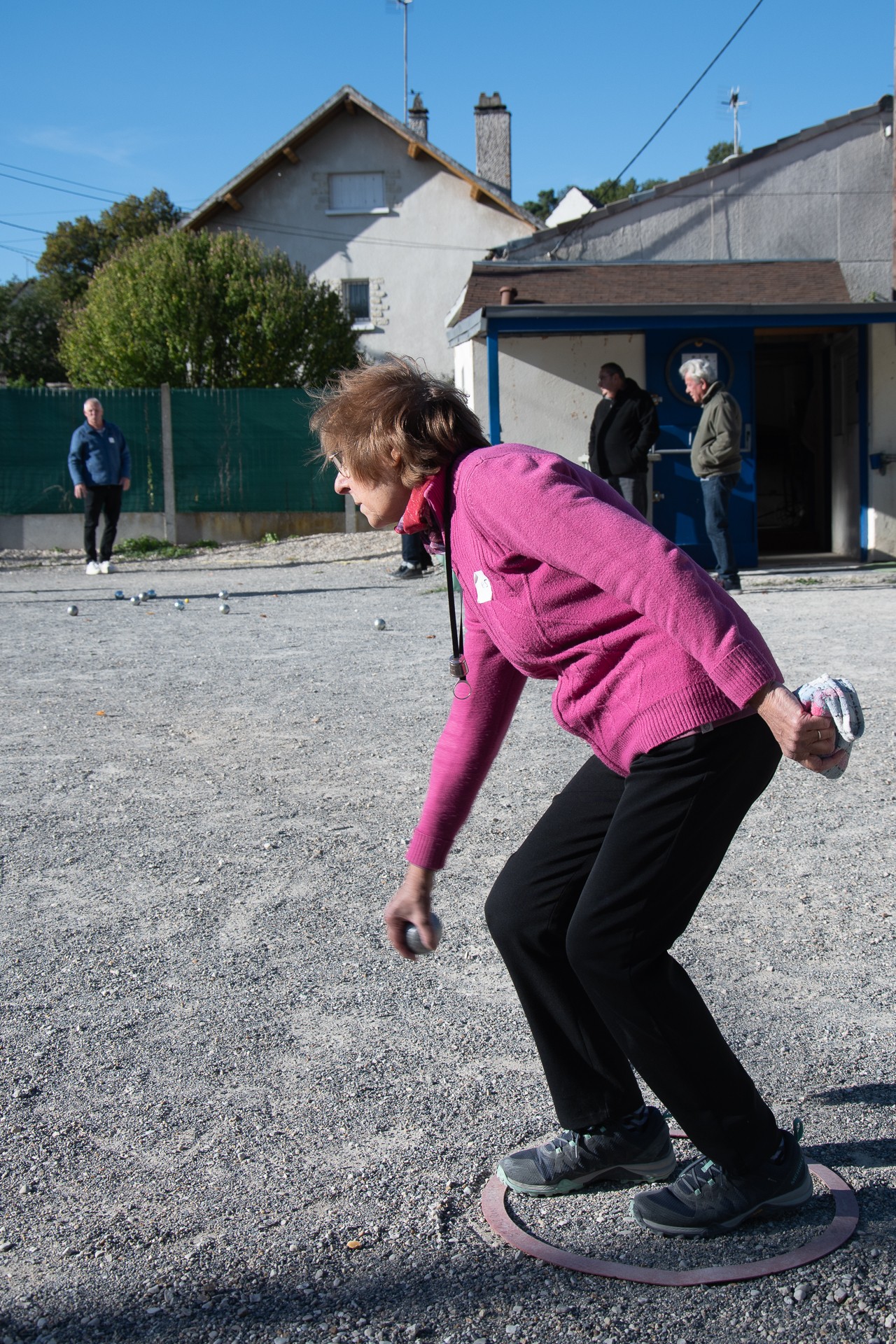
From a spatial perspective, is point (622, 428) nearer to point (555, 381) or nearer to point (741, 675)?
point (555, 381)

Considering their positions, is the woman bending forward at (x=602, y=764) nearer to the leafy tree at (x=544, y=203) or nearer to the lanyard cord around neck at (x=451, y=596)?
the lanyard cord around neck at (x=451, y=596)

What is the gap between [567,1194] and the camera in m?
2.45

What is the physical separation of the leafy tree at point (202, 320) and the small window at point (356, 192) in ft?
21.6

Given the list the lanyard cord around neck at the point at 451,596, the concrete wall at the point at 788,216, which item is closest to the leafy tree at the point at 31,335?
the concrete wall at the point at 788,216

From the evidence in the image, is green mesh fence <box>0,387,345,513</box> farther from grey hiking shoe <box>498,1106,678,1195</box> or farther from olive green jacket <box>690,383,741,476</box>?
grey hiking shoe <box>498,1106,678,1195</box>

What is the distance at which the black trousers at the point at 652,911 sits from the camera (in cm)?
207

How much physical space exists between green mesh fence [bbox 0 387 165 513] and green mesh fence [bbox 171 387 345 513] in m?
0.50

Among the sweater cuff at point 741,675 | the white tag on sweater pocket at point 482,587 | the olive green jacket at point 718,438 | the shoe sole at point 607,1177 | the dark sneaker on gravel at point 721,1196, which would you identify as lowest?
the shoe sole at point 607,1177

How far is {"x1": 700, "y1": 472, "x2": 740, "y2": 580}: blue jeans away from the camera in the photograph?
10.9 meters

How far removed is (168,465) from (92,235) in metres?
39.0

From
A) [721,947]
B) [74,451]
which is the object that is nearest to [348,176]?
[74,451]

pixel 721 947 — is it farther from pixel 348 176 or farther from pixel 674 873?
pixel 348 176

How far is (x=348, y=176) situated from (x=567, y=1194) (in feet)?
107

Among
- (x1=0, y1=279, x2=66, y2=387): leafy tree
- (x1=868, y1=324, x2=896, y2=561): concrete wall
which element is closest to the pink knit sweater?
(x1=868, y1=324, x2=896, y2=561): concrete wall
